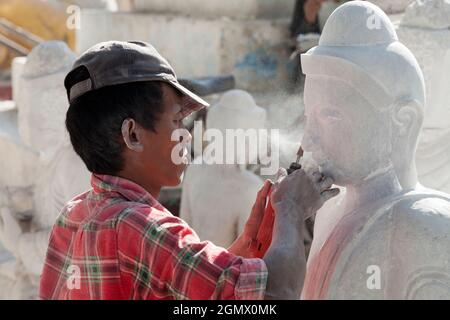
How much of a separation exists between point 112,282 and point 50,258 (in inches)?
11.9

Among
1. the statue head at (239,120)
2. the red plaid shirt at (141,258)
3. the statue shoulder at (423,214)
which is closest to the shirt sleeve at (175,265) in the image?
the red plaid shirt at (141,258)

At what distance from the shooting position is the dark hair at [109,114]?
2.04 metres

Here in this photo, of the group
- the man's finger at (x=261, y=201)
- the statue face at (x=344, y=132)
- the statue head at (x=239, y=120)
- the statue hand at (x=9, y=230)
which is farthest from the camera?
the statue hand at (x=9, y=230)

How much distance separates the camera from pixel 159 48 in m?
7.57

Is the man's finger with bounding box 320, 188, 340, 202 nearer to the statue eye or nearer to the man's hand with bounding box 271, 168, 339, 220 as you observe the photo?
the man's hand with bounding box 271, 168, 339, 220

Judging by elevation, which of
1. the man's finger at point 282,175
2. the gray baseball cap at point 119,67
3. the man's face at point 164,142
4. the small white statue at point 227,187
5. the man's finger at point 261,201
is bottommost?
the small white statue at point 227,187

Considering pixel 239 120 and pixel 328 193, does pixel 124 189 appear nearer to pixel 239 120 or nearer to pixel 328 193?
pixel 328 193

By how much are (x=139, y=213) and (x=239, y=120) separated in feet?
9.10

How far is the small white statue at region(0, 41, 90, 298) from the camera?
4.91m

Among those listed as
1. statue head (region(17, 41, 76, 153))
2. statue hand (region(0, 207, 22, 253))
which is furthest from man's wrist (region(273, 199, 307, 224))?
statue hand (region(0, 207, 22, 253))

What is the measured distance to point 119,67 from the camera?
2.04 m

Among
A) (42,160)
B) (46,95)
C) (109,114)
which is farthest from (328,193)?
(42,160)

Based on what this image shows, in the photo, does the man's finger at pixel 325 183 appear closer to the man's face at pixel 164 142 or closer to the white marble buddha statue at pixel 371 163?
the white marble buddha statue at pixel 371 163
